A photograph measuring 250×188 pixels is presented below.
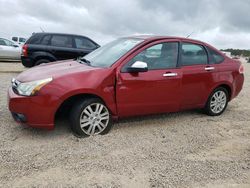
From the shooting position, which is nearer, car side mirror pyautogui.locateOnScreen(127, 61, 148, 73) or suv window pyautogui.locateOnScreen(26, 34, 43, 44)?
car side mirror pyautogui.locateOnScreen(127, 61, 148, 73)

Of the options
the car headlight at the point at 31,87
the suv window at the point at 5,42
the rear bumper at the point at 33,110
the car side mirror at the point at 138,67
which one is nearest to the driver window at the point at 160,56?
the car side mirror at the point at 138,67

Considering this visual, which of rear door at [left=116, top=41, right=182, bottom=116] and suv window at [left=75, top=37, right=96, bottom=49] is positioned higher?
suv window at [left=75, top=37, right=96, bottom=49]

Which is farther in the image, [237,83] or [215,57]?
[237,83]

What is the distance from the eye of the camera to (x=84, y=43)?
1139 cm

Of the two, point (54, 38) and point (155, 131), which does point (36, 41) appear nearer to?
point (54, 38)

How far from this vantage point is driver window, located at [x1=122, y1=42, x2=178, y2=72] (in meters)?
5.03

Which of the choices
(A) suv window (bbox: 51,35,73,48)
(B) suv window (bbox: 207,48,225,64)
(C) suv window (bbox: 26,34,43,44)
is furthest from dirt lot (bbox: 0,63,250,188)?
(A) suv window (bbox: 51,35,73,48)

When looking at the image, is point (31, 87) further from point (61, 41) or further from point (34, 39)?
point (61, 41)

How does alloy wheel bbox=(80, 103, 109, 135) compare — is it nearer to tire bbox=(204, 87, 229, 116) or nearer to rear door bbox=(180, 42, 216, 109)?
rear door bbox=(180, 42, 216, 109)

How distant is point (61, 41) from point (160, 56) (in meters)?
6.63

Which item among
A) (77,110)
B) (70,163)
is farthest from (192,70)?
(70,163)

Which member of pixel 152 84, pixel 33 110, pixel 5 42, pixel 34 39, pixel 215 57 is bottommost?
pixel 33 110

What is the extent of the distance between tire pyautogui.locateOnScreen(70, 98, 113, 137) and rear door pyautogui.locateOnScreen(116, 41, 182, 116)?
27cm

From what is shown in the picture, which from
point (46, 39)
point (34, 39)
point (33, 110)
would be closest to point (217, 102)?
point (33, 110)
